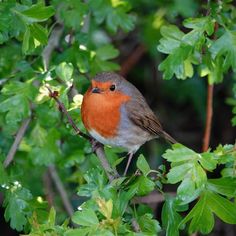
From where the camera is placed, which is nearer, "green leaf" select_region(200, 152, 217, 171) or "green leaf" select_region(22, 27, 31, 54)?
"green leaf" select_region(200, 152, 217, 171)

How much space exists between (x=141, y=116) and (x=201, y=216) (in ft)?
4.67

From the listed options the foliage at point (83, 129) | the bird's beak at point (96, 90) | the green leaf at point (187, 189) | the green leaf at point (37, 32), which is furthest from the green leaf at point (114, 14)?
the green leaf at point (187, 189)

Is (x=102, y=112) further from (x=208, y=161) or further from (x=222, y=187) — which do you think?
(x=208, y=161)

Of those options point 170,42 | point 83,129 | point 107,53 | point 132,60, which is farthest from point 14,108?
point 132,60

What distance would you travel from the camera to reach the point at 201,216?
3.36 meters

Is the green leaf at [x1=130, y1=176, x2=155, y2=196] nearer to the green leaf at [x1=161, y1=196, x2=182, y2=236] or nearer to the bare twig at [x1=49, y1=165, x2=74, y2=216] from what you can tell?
the green leaf at [x1=161, y1=196, x2=182, y2=236]

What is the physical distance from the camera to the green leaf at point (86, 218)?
2971 millimetres

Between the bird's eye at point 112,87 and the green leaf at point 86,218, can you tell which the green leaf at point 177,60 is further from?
the green leaf at point 86,218

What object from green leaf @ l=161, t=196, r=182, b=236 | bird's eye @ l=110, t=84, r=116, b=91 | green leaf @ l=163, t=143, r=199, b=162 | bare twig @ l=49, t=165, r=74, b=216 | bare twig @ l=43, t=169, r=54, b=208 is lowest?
bare twig @ l=43, t=169, r=54, b=208

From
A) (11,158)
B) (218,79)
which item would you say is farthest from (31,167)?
(218,79)

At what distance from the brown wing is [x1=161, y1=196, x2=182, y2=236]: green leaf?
1.18 m

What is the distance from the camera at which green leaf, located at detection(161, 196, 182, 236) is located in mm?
3445

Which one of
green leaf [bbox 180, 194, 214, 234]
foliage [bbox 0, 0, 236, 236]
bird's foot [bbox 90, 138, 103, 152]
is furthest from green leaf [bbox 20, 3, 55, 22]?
green leaf [bbox 180, 194, 214, 234]

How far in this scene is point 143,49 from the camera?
667 centimetres
